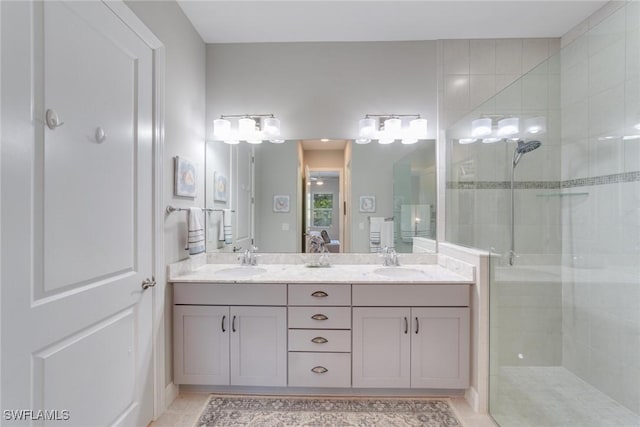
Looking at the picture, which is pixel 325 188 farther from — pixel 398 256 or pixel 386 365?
pixel 386 365

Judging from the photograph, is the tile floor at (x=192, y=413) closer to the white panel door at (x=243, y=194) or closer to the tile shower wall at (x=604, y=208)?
the tile shower wall at (x=604, y=208)

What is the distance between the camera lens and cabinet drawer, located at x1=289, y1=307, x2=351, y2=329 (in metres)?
1.88

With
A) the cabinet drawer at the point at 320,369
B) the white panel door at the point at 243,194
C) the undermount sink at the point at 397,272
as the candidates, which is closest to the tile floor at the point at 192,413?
the cabinet drawer at the point at 320,369

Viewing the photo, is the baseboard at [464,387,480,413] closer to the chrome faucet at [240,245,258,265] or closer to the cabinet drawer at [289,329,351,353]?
the cabinet drawer at [289,329,351,353]

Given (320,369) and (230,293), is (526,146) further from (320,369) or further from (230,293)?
(230,293)

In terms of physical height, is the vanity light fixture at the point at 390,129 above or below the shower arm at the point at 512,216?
above


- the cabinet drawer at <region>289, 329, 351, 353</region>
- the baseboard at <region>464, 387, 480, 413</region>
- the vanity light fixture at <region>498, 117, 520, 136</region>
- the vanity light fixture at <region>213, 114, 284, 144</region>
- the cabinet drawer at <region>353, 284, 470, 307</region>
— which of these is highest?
the vanity light fixture at <region>213, 114, 284, 144</region>

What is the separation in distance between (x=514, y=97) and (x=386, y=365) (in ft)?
6.52

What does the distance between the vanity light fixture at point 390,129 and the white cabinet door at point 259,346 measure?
1.55 meters

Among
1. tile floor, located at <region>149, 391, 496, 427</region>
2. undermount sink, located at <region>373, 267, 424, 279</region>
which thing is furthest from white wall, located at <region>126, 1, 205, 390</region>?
undermount sink, located at <region>373, 267, 424, 279</region>

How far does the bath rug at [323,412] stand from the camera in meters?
1.70

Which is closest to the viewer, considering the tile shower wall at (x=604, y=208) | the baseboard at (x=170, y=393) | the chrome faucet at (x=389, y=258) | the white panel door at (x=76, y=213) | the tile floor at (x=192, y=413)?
the white panel door at (x=76, y=213)

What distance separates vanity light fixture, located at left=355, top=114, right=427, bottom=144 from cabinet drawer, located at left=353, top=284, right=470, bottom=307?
1224 millimetres

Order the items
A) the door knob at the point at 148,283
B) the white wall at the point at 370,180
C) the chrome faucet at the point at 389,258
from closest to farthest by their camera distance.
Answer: the door knob at the point at 148,283, the chrome faucet at the point at 389,258, the white wall at the point at 370,180
